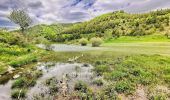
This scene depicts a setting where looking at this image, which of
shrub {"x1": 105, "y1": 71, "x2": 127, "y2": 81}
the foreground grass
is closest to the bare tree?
the foreground grass

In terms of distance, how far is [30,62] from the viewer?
54312 millimetres

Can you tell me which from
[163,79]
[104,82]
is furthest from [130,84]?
[163,79]

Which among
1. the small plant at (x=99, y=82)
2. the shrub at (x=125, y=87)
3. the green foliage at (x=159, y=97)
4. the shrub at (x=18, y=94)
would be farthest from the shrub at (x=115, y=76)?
the shrub at (x=18, y=94)

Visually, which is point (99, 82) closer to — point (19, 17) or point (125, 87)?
point (125, 87)

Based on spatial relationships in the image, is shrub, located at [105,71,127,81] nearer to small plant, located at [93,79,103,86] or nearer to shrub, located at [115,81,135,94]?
small plant, located at [93,79,103,86]

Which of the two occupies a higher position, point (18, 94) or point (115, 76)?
point (18, 94)

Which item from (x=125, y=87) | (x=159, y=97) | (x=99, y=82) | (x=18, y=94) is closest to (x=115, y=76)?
(x=99, y=82)

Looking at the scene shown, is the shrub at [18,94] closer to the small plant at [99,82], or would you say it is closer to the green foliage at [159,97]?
the small plant at [99,82]

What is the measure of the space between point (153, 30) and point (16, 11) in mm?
107984

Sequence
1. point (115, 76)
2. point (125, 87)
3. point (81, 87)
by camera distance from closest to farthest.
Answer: point (125, 87) < point (81, 87) < point (115, 76)

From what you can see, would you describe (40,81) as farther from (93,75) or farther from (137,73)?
(137,73)

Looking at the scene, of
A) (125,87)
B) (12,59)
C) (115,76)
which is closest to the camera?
(125,87)

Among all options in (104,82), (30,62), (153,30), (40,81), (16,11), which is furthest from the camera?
(153,30)

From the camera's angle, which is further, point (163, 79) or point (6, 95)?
point (163, 79)
